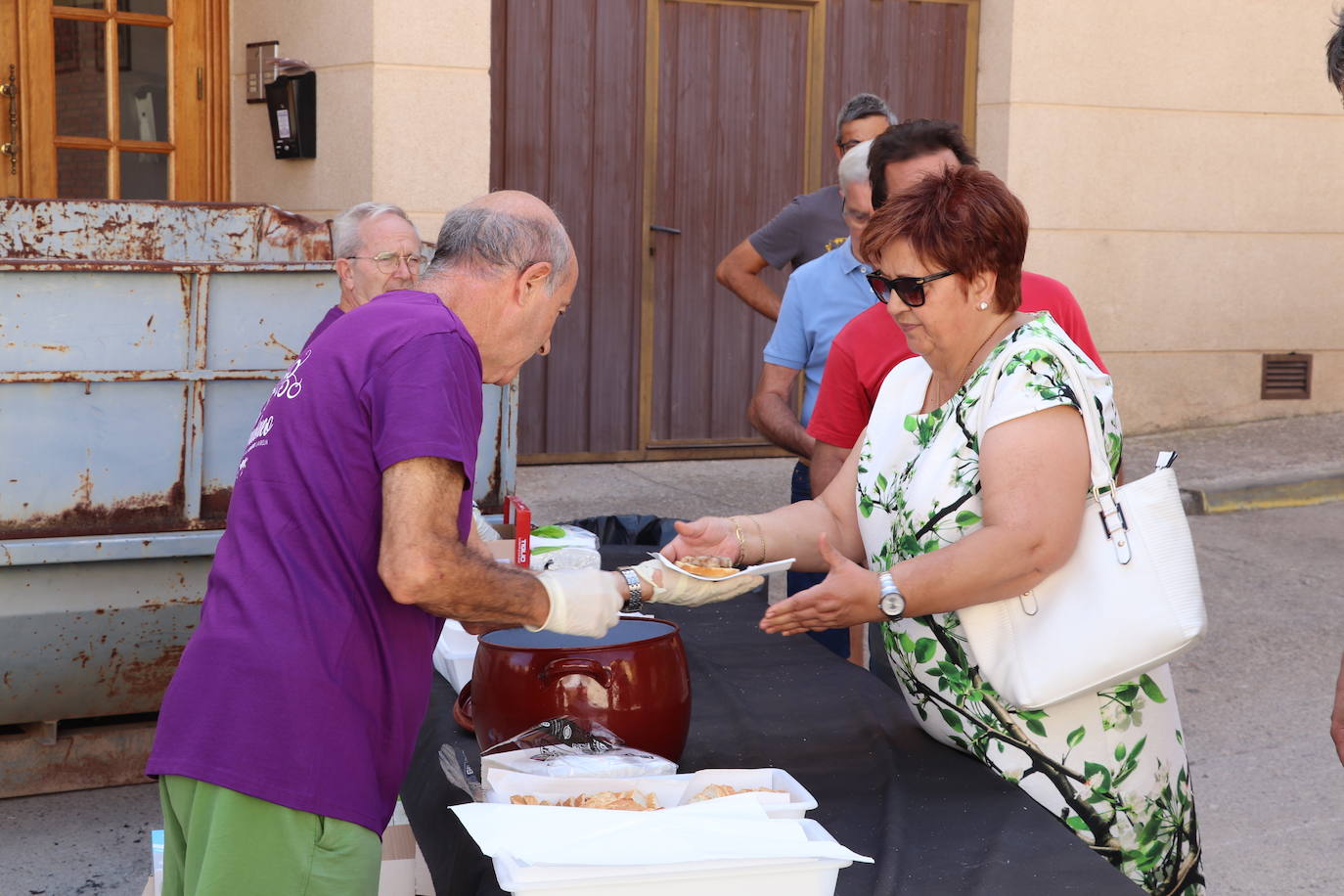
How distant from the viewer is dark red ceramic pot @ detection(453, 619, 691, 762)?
5.93 ft

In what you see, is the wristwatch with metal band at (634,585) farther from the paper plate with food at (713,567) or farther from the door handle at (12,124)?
the door handle at (12,124)

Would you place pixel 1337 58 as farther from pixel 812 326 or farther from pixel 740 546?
pixel 812 326

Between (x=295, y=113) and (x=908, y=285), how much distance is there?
5.16 m

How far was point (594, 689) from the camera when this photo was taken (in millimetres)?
1806

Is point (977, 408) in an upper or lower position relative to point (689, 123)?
lower

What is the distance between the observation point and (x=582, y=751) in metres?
1.75

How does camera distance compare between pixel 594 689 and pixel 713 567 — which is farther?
pixel 713 567

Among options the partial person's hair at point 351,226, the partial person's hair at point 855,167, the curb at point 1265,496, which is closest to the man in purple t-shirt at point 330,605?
the partial person's hair at point 855,167

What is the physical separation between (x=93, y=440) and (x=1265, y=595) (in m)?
4.51

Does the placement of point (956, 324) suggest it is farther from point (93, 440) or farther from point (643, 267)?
point (643, 267)

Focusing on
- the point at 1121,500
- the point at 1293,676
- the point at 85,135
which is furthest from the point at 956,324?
the point at 85,135

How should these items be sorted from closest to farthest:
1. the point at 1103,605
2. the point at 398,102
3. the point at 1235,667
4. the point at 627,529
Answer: the point at 1103,605
the point at 627,529
the point at 1235,667
the point at 398,102

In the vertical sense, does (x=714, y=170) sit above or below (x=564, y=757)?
above

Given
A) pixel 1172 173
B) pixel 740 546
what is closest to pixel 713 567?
pixel 740 546
